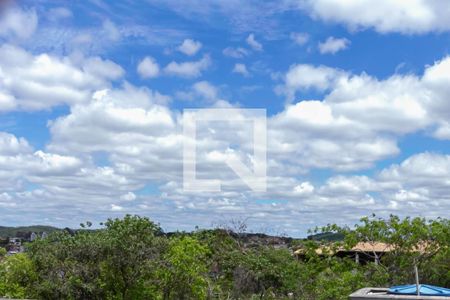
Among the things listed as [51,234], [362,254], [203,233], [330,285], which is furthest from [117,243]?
[203,233]

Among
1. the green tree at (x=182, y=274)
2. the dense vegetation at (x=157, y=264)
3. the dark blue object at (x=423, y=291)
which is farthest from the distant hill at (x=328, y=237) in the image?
the dark blue object at (x=423, y=291)

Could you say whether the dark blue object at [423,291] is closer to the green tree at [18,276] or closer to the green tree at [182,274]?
the green tree at [182,274]

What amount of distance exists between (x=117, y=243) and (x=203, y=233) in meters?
5.02

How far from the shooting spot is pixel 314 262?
9.47 metres

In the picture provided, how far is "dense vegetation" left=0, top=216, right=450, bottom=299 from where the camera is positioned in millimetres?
8297

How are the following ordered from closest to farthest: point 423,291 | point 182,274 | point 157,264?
point 423,291 → point 157,264 → point 182,274

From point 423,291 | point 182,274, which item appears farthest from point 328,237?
point 423,291

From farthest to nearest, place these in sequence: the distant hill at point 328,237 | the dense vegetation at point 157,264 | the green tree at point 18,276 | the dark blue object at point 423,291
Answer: the distant hill at point 328,237, the green tree at point 18,276, the dense vegetation at point 157,264, the dark blue object at point 423,291

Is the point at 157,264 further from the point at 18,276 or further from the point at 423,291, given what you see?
the point at 423,291

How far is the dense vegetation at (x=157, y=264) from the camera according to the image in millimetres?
8297

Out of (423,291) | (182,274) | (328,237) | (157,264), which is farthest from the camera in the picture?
(328,237)

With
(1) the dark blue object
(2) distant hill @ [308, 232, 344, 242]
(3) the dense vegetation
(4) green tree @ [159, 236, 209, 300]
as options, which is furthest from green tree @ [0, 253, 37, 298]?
(1) the dark blue object

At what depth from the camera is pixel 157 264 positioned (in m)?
8.36

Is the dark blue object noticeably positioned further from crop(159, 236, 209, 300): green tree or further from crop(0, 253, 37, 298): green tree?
crop(0, 253, 37, 298): green tree
